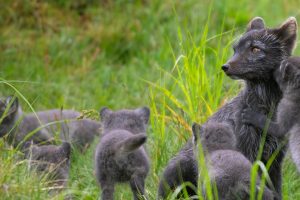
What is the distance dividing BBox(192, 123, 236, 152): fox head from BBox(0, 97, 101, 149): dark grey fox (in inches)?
114

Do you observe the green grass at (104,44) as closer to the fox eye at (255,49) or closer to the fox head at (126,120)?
the fox head at (126,120)

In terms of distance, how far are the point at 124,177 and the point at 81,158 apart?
1752 millimetres

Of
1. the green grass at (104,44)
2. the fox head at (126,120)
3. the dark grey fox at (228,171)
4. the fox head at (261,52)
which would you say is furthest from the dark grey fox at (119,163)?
the green grass at (104,44)

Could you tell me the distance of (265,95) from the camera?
7758mm

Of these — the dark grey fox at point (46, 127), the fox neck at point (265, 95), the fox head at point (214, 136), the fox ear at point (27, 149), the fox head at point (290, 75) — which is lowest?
the dark grey fox at point (46, 127)

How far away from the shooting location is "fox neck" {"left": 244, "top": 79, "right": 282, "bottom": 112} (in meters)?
7.75

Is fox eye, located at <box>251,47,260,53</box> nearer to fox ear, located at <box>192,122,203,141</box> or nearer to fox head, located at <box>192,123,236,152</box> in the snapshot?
fox head, located at <box>192,123,236,152</box>

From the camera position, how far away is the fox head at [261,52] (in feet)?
25.2

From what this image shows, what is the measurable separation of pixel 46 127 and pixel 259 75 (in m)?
3.67

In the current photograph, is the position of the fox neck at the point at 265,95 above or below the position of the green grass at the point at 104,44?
above

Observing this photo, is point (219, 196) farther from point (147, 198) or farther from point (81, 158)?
point (81, 158)

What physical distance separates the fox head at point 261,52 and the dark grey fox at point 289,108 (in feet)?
0.66

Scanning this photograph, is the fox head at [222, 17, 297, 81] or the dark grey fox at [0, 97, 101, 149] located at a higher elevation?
the fox head at [222, 17, 297, 81]

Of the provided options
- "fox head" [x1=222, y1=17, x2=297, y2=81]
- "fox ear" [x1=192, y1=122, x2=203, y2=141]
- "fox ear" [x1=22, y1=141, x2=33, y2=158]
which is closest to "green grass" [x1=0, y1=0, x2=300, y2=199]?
"fox ear" [x1=22, y1=141, x2=33, y2=158]
